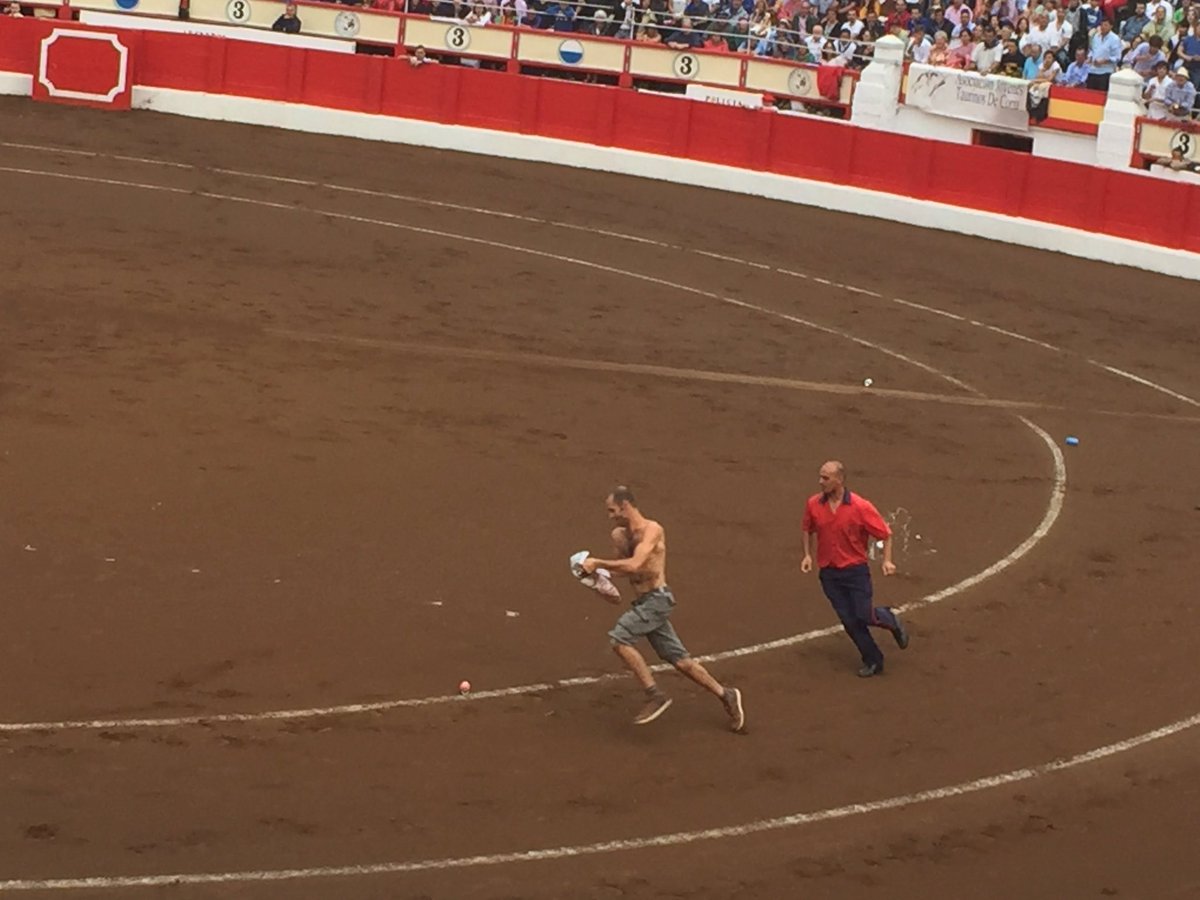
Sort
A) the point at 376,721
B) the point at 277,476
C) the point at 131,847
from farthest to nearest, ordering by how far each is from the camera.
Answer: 1. the point at 277,476
2. the point at 376,721
3. the point at 131,847

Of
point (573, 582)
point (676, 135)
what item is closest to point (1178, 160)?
point (676, 135)

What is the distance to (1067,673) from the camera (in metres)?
14.1

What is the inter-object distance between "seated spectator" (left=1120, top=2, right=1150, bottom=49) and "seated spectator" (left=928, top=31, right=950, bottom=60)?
2.86 metres

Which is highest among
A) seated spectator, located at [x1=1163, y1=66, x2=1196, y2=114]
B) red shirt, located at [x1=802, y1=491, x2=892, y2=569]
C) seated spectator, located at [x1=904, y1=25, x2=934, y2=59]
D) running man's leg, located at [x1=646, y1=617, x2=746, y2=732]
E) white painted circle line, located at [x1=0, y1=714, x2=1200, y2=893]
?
seated spectator, located at [x1=904, y1=25, x2=934, y2=59]

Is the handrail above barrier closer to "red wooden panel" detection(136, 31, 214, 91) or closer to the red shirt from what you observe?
"red wooden panel" detection(136, 31, 214, 91)

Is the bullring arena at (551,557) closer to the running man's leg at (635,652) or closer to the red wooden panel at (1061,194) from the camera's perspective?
the running man's leg at (635,652)

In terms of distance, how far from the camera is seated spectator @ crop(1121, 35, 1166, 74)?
31484mm

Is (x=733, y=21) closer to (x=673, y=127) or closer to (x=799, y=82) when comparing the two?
(x=799, y=82)

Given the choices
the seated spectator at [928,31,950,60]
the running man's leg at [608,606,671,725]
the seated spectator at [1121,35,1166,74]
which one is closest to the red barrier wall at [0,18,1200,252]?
the seated spectator at [928,31,950,60]

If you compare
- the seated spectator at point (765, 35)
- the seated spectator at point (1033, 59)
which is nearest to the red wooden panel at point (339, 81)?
the seated spectator at point (765, 35)

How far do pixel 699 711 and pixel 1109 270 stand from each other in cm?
1765

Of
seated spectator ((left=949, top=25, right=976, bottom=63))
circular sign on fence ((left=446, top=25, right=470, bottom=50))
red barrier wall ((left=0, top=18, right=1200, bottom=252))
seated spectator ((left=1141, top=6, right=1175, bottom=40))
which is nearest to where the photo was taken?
red barrier wall ((left=0, top=18, right=1200, bottom=252))

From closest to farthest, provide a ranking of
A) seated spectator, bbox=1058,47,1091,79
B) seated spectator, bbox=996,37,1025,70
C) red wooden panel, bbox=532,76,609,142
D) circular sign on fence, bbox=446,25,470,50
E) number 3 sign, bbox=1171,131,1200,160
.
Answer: number 3 sign, bbox=1171,131,1200,160 → seated spectator, bbox=1058,47,1091,79 → seated spectator, bbox=996,37,1025,70 → red wooden panel, bbox=532,76,609,142 → circular sign on fence, bbox=446,25,470,50

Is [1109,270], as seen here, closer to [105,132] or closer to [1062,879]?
[105,132]
